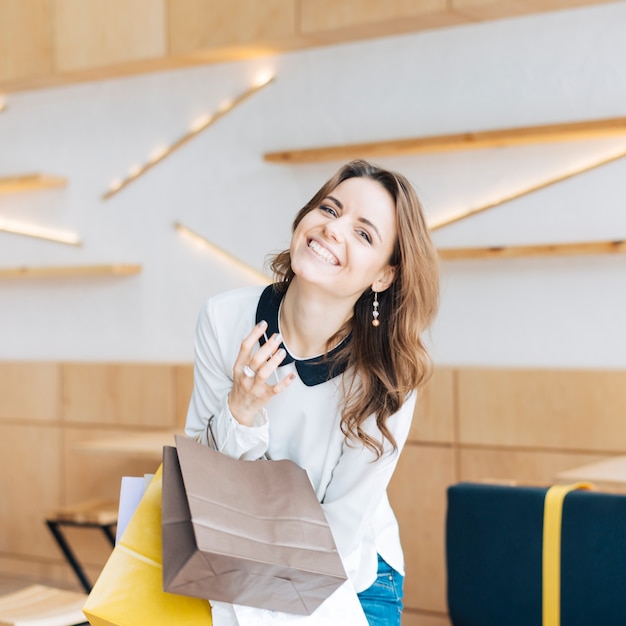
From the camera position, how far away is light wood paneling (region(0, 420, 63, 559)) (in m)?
5.04

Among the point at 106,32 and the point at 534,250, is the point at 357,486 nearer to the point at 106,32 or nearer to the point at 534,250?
the point at 534,250

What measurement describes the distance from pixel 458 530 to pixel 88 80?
3.69 m

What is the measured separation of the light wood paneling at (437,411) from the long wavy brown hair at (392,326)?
2.11m

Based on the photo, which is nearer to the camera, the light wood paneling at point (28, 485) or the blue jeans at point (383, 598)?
the blue jeans at point (383, 598)

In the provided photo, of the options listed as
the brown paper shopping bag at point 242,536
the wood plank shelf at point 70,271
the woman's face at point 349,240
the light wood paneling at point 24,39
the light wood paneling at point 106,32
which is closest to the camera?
the brown paper shopping bag at point 242,536

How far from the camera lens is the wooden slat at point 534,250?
11.8 ft

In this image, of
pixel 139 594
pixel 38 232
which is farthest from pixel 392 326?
pixel 38 232

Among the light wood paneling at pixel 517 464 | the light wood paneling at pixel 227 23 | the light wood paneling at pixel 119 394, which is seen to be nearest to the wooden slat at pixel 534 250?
the light wood paneling at pixel 517 464

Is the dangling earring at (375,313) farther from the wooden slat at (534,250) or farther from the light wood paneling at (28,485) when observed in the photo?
the light wood paneling at (28,485)

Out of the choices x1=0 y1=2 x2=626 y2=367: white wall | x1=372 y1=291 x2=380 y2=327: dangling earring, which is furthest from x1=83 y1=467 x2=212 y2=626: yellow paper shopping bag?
x1=0 y1=2 x2=626 y2=367: white wall

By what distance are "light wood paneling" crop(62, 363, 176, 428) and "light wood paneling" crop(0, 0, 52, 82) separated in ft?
4.83

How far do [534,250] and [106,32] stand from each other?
7.64 feet

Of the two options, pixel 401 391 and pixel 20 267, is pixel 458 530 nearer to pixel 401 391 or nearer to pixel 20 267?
pixel 401 391

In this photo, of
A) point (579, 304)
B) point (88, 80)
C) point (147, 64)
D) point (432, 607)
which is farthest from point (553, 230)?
point (88, 80)
